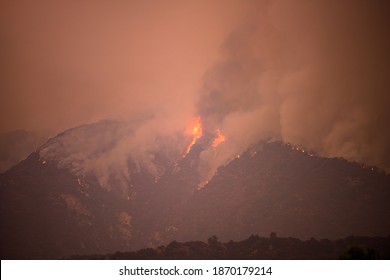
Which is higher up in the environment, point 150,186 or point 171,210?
point 150,186

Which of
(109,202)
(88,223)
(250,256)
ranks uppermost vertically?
(109,202)

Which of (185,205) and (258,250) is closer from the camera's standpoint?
(258,250)

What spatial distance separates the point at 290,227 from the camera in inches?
3853

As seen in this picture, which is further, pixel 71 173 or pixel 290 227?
pixel 71 173

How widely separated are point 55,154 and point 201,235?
58465mm

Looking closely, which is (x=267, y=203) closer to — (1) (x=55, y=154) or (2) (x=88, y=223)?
(2) (x=88, y=223)

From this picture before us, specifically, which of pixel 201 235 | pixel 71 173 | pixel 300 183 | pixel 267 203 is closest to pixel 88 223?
pixel 71 173

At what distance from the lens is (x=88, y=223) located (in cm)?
11394

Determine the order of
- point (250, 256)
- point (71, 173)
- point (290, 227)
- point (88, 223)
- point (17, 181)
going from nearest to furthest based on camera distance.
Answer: point (250, 256)
point (290, 227)
point (88, 223)
point (17, 181)
point (71, 173)

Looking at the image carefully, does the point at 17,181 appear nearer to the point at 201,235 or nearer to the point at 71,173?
the point at 71,173

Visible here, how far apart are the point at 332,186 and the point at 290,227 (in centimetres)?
2647

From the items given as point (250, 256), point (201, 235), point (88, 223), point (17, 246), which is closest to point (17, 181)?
point (88, 223)

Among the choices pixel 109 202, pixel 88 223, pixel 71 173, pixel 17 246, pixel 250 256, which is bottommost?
pixel 250 256

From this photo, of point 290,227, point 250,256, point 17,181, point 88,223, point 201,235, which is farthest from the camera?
point 17,181
